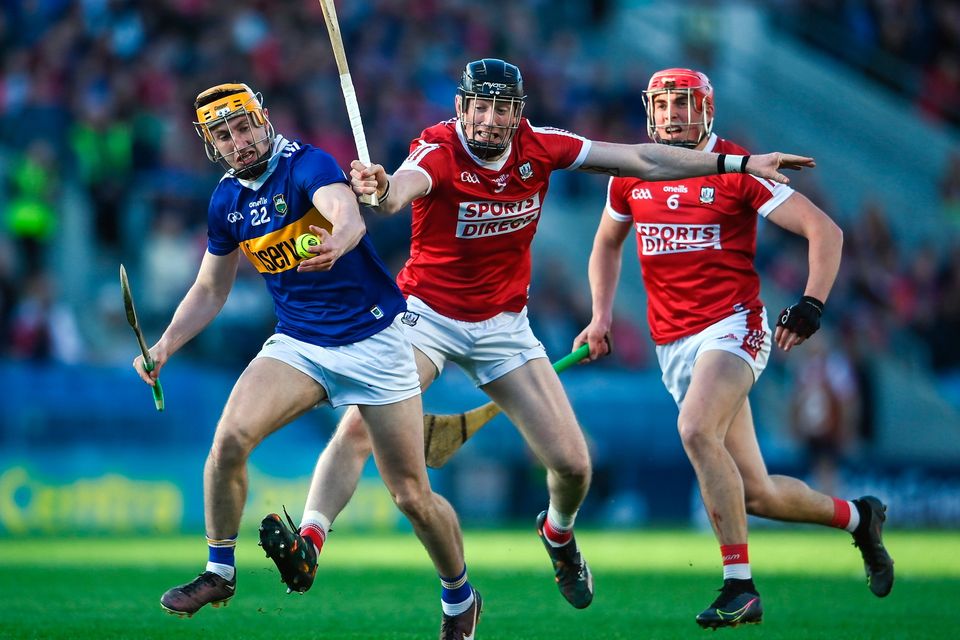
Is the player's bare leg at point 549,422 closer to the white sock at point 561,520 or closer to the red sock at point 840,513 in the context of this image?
the white sock at point 561,520

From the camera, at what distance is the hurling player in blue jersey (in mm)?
6516

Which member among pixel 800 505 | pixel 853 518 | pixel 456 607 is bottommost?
pixel 853 518

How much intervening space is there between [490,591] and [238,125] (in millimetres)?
3995

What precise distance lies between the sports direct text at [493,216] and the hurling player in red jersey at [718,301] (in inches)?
34.1

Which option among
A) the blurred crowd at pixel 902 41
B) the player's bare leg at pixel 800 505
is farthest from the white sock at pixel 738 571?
the blurred crowd at pixel 902 41

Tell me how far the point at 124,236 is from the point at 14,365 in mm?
2079

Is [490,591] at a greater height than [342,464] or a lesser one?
lesser

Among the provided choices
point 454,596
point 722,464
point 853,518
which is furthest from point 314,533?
point 853,518

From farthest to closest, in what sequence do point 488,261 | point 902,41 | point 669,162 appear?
point 902,41 < point 488,261 < point 669,162

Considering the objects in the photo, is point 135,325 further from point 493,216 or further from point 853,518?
point 853,518

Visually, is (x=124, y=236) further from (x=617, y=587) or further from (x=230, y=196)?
(x=230, y=196)

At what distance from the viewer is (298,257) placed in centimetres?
668

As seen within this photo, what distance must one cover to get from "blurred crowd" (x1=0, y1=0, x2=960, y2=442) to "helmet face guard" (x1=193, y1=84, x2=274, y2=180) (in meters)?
8.55

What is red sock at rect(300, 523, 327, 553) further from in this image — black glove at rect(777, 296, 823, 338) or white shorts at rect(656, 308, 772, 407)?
black glove at rect(777, 296, 823, 338)
